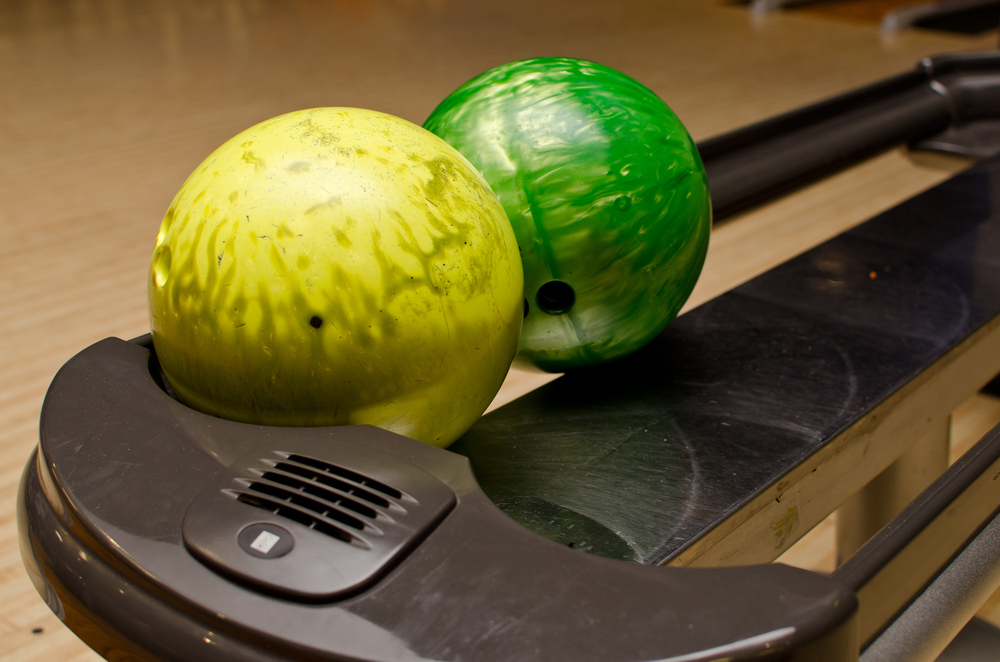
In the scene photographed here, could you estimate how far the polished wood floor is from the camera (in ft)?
6.00

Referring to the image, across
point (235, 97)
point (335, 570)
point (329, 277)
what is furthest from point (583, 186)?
point (235, 97)

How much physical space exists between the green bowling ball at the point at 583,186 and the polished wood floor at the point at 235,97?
0.50 m

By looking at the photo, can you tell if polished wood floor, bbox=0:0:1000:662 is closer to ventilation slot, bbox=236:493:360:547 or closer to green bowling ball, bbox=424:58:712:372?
green bowling ball, bbox=424:58:712:372

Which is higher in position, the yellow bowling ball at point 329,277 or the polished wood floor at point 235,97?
the yellow bowling ball at point 329,277

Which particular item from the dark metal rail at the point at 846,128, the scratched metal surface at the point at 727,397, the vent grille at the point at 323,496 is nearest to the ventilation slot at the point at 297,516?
the vent grille at the point at 323,496

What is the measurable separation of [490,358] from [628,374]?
0.87 feet

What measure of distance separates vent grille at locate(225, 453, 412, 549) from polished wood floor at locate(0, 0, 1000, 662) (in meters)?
0.79

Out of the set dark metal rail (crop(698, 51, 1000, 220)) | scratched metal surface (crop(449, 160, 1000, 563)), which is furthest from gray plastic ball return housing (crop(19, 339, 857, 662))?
dark metal rail (crop(698, 51, 1000, 220))

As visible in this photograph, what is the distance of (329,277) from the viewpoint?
1.70 feet

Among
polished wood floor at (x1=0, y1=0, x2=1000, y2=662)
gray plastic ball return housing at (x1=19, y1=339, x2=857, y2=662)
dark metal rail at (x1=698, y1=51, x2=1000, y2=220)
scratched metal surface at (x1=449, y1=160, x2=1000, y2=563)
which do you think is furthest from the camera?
polished wood floor at (x1=0, y1=0, x2=1000, y2=662)

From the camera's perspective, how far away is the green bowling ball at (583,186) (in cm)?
67

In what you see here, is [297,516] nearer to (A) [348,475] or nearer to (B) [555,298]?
(A) [348,475]

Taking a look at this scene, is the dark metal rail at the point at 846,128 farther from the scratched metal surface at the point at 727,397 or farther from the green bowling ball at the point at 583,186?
the green bowling ball at the point at 583,186

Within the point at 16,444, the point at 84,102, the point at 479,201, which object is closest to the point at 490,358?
the point at 479,201
